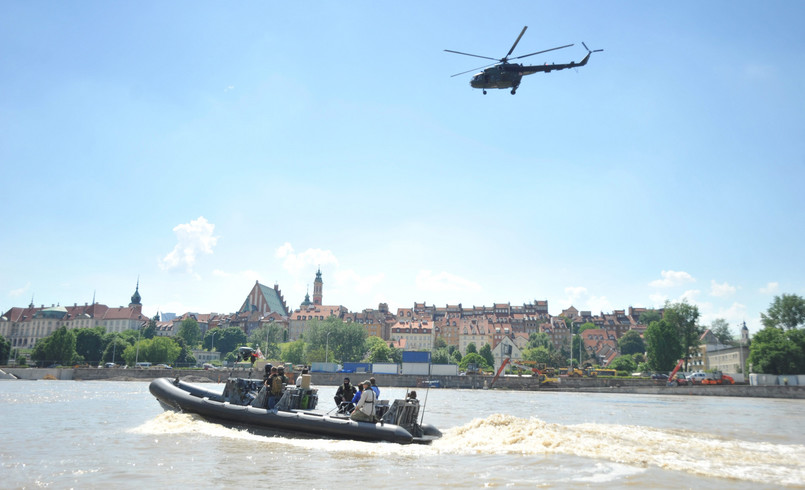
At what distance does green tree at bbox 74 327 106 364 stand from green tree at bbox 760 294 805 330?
401 ft

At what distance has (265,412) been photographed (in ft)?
59.1

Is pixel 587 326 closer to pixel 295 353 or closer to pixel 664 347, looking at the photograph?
pixel 664 347

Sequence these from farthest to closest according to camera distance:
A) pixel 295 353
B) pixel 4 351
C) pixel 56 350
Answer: pixel 295 353 → pixel 56 350 → pixel 4 351

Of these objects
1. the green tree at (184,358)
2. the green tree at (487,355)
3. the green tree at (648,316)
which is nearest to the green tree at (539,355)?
the green tree at (487,355)

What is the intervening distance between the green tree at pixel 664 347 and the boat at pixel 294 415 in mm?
85605

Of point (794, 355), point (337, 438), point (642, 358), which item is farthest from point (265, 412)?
point (642, 358)

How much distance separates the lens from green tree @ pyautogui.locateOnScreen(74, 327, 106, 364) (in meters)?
113

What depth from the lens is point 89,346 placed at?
372ft

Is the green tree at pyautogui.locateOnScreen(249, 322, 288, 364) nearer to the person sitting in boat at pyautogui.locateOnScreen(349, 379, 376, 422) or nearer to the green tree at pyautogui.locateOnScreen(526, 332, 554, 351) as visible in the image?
the green tree at pyautogui.locateOnScreen(526, 332, 554, 351)

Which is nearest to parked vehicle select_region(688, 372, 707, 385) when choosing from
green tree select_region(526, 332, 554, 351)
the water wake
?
the water wake

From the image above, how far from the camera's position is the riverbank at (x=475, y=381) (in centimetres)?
6700

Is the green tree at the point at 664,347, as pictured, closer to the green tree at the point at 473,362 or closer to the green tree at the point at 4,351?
the green tree at the point at 473,362

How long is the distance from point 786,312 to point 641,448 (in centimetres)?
9147

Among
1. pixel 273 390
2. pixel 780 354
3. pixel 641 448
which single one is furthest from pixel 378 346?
pixel 641 448
